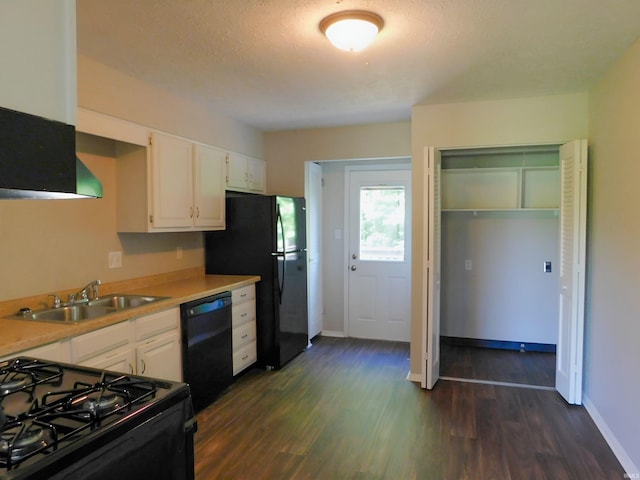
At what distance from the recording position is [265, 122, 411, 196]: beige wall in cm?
440

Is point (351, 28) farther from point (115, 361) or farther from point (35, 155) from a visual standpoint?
point (115, 361)

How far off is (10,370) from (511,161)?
4672 mm

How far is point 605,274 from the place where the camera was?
286 cm

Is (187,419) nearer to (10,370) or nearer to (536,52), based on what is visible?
(10,370)

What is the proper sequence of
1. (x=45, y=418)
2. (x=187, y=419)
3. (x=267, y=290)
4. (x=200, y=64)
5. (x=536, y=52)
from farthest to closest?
(x=267, y=290) < (x=200, y=64) < (x=536, y=52) < (x=187, y=419) < (x=45, y=418)

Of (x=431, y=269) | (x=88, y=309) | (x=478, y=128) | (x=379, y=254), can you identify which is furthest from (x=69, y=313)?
A: (x=478, y=128)

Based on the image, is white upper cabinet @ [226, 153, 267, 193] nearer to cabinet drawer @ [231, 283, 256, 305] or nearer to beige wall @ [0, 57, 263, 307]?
beige wall @ [0, 57, 263, 307]

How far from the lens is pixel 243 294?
378cm

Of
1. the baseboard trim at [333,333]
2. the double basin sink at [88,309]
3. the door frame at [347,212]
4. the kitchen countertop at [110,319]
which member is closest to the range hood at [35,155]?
the kitchen countertop at [110,319]

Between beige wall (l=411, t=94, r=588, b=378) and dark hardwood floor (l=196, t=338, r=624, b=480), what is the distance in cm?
64

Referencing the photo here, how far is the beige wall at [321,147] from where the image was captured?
4398mm

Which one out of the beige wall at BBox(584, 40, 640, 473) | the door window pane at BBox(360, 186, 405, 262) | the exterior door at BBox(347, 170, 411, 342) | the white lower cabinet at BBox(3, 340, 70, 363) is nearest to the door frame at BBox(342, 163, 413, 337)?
the exterior door at BBox(347, 170, 411, 342)

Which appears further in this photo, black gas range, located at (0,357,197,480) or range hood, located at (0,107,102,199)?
black gas range, located at (0,357,197,480)

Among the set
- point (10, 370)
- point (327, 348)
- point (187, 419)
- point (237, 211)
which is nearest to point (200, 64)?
point (237, 211)
